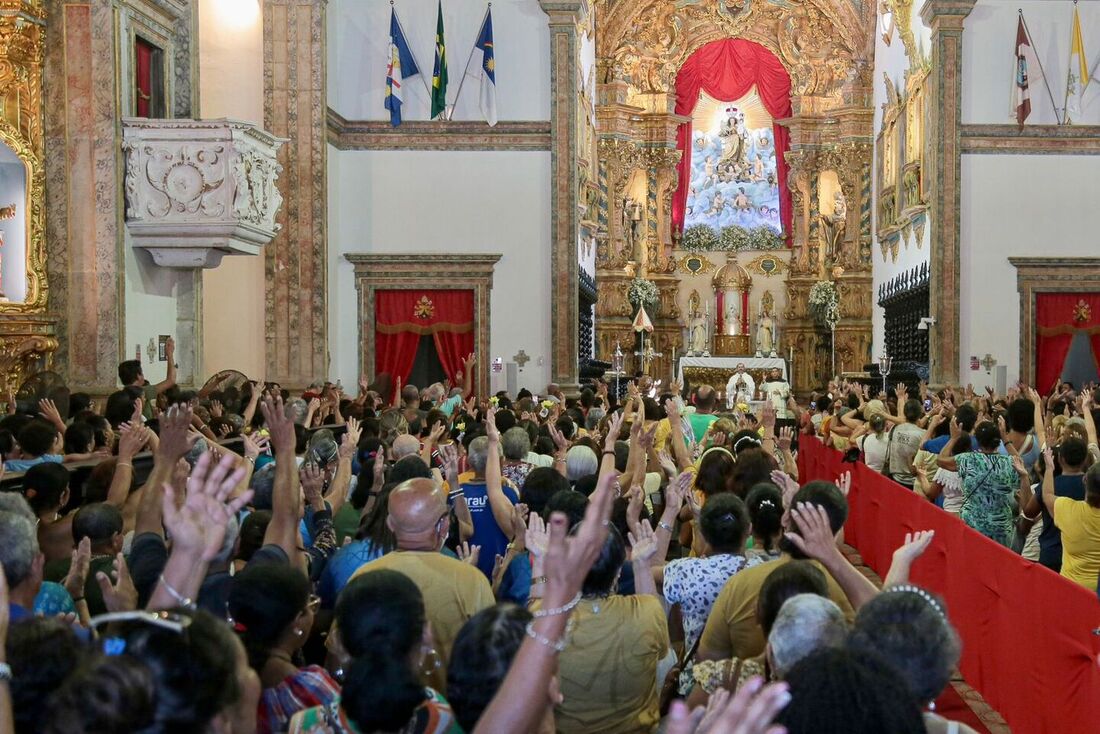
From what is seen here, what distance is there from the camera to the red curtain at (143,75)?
13273 mm

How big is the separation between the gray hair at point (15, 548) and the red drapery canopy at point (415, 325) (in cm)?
1783

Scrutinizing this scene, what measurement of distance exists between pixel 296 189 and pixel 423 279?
3106 millimetres

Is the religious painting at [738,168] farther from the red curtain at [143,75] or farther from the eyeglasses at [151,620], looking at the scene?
the eyeglasses at [151,620]

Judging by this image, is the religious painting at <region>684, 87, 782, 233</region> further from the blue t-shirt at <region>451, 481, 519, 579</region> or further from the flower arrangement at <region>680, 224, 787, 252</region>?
the blue t-shirt at <region>451, 481, 519, 579</region>

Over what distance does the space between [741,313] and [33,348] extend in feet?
78.4

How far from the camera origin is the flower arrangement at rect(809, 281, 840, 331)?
31.8m

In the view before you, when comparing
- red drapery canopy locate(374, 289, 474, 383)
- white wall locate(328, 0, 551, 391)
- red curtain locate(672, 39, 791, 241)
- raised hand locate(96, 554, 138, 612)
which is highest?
red curtain locate(672, 39, 791, 241)

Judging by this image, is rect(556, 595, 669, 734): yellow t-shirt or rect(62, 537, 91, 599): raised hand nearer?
rect(556, 595, 669, 734): yellow t-shirt

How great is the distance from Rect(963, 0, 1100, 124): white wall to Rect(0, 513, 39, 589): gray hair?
21666 millimetres

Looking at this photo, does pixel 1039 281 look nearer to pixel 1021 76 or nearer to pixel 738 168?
pixel 1021 76

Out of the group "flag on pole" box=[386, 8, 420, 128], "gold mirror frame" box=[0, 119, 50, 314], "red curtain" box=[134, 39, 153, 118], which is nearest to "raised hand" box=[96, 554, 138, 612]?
"gold mirror frame" box=[0, 119, 50, 314]

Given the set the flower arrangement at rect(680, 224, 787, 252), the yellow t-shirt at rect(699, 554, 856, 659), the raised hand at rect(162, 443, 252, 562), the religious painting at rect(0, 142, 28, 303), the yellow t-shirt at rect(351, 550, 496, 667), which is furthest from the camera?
the flower arrangement at rect(680, 224, 787, 252)

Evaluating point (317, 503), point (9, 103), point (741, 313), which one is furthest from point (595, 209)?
point (317, 503)

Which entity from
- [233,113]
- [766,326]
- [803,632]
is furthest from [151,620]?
[766,326]
